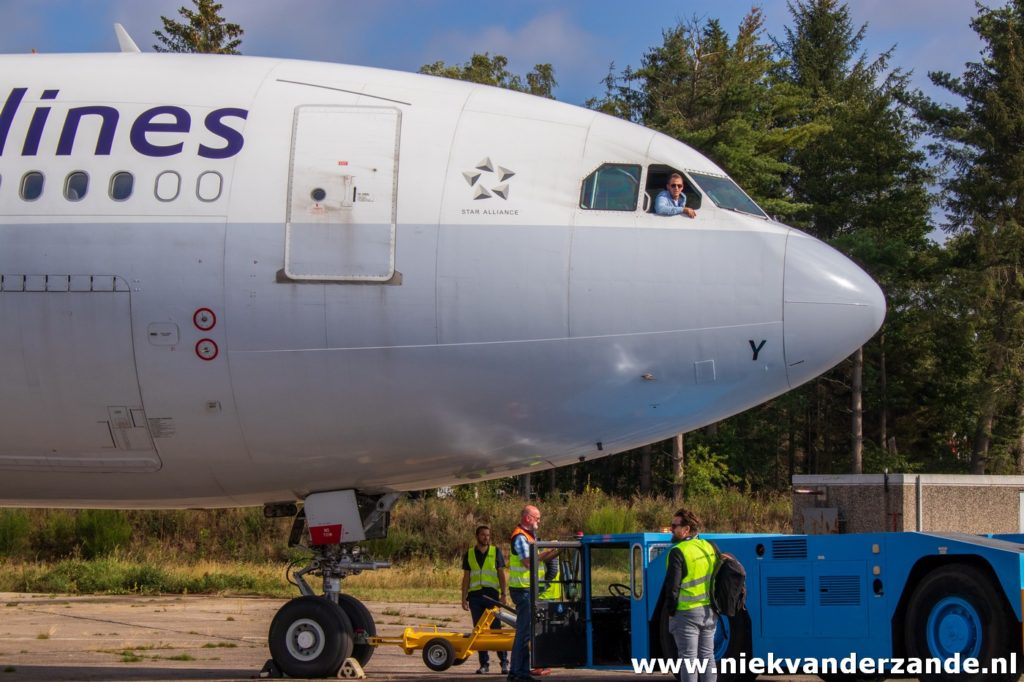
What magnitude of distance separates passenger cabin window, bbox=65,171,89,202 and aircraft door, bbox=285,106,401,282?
1769 mm

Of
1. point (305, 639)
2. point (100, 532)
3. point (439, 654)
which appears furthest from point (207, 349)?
point (100, 532)

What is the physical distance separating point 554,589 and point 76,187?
216 inches

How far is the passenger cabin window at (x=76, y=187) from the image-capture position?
36.0ft

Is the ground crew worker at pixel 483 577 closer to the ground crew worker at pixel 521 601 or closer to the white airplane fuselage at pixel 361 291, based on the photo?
the ground crew worker at pixel 521 601

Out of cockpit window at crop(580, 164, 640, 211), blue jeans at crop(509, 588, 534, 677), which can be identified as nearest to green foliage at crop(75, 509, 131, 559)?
blue jeans at crop(509, 588, 534, 677)

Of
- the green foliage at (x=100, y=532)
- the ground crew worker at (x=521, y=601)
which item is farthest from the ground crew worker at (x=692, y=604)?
the green foliage at (x=100, y=532)

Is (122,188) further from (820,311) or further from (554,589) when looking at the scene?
(820,311)

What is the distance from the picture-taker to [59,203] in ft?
35.9

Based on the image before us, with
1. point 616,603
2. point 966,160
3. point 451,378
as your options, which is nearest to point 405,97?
point 451,378

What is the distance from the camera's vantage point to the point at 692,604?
9875 millimetres

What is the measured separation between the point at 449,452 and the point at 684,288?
252 centimetres

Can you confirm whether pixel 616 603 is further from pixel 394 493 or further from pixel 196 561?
pixel 196 561

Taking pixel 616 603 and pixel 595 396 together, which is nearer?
pixel 595 396

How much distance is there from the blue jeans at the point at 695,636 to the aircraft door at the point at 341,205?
363 centimetres
